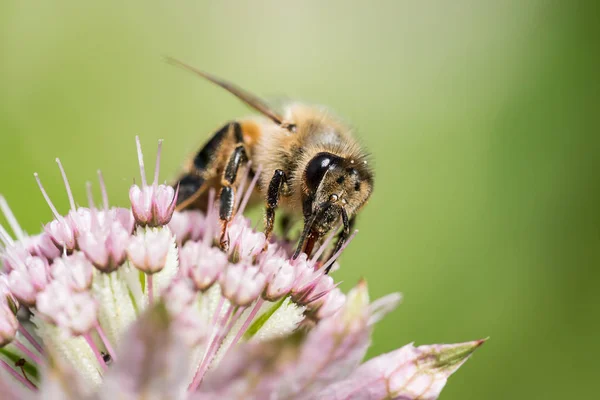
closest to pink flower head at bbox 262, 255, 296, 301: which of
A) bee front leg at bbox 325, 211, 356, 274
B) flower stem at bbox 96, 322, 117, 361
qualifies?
bee front leg at bbox 325, 211, 356, 274

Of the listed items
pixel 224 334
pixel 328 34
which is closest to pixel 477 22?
pixel 328 34

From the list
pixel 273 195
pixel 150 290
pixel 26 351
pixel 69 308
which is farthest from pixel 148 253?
pixel 273 195

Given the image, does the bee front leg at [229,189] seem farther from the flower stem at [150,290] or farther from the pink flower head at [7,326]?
the pink flower head at [7,326]

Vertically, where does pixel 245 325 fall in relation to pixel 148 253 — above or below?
below

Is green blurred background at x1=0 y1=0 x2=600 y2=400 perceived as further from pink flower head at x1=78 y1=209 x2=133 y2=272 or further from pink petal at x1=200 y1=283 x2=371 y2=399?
pink petal at x1=200 y1=283 x2=371 y2=399

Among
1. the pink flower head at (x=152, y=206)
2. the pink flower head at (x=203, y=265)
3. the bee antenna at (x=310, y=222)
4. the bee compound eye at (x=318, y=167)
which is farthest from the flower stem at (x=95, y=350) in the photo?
the bee compound eye at (x=318, y=167)

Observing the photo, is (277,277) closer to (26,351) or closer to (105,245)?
(105,245)
